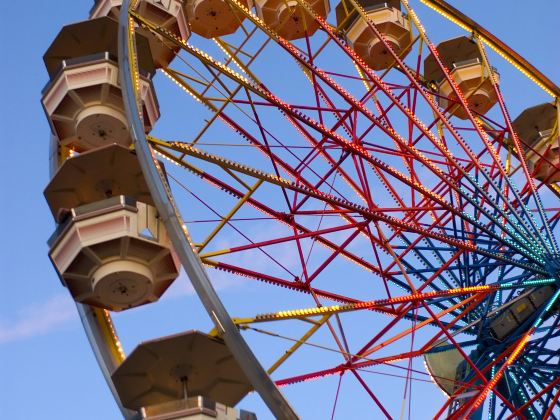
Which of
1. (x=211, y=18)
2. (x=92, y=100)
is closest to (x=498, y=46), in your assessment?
(x=211, y=18)

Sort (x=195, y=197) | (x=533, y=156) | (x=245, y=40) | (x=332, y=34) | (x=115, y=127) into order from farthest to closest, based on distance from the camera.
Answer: (x=533, y=156) → (x=245, y=40) → (x=332, y=34) → (x=115, y=127) → (x=195, y=197)

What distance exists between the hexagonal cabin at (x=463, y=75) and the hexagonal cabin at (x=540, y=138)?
1.21 meters

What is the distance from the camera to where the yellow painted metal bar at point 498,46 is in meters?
18.1

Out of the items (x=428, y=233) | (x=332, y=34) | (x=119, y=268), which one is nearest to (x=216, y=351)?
(x=119, y=268)

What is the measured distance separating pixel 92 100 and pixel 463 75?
845cm

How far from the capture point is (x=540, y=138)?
21.2 m

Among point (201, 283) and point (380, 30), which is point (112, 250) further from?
point (380, 30)

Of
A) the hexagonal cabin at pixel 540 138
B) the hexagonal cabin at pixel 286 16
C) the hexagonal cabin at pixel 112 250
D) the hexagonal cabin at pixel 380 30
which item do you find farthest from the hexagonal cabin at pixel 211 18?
the hexagonal cabin at pixel 540 138

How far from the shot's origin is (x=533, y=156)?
20.6 meters

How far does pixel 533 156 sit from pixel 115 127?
32.0 feet

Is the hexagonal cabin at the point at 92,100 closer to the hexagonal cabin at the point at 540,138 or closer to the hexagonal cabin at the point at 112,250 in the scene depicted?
the hexagonal cabin at the point at 112,250

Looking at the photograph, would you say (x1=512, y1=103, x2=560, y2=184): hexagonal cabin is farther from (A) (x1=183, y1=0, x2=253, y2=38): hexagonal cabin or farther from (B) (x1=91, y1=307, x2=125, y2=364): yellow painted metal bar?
(B) (x1=91, y1=307, x2=125, y2=364): yellow painted metal bar

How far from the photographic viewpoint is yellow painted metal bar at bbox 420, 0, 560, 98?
1812cm

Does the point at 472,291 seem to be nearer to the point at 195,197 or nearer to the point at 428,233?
the point at 428,233
